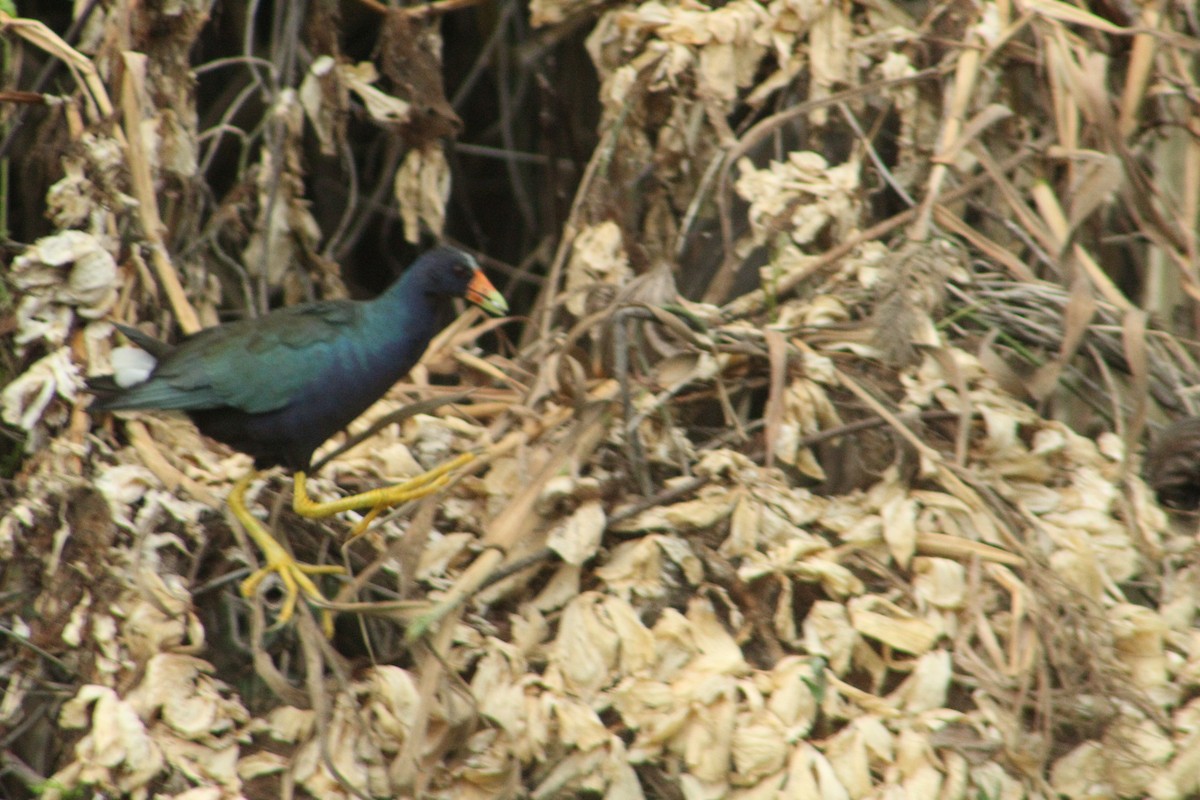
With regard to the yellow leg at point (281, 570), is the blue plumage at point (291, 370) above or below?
above

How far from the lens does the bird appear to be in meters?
2.70

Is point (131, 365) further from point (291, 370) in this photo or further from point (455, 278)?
point (455, 278)

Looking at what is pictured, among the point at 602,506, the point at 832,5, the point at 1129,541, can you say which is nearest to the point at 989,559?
the point at 1129,541

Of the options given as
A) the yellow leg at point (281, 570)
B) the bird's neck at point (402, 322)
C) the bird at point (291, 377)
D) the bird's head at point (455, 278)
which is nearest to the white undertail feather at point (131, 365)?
the bird at point (291, 377)

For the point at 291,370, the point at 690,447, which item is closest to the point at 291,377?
the point at 291,370

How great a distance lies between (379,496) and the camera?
2.70 m

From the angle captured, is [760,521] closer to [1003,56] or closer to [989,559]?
[989,559]

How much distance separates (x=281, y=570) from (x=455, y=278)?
76cm

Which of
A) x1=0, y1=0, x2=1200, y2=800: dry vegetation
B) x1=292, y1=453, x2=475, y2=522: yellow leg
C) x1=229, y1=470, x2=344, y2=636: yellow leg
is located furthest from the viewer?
x1=292, y1=453, x2=475, y2=522: yellow leg

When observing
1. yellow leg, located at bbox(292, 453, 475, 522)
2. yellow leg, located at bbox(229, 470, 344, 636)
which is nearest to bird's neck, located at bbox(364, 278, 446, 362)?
yellow leg, located at bbox(292, 453, 475, 522)

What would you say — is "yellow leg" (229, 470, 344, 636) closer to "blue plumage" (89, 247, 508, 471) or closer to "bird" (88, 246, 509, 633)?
"bird" (88, 246, 509, 633)

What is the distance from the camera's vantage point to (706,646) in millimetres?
2352

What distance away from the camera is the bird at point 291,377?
2703 millimetres

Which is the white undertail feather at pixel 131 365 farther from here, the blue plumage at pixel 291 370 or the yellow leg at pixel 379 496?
the yellow leg at pixel 379 496
